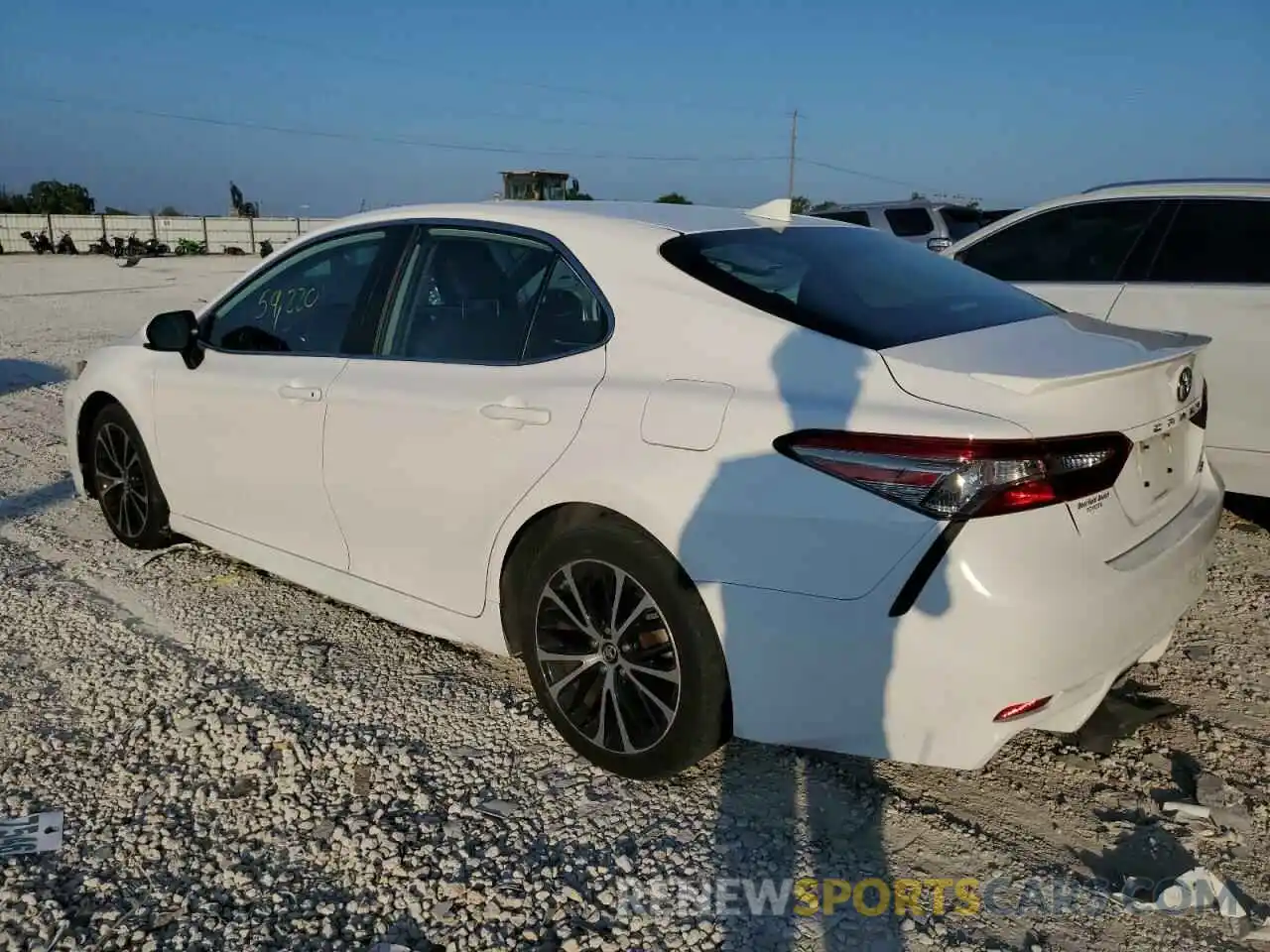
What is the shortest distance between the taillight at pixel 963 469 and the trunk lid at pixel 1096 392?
0.05 meters

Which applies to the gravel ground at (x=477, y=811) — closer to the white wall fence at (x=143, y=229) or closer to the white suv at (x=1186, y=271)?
the white suv at (x=1186, y=271)

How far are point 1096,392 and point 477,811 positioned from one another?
1.99 m

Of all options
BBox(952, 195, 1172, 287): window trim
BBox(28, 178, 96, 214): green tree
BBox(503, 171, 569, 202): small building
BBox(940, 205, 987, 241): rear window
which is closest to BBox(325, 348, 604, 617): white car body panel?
BBox(952, 195, 1172, 287): window trim

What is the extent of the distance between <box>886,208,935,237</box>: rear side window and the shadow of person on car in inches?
518

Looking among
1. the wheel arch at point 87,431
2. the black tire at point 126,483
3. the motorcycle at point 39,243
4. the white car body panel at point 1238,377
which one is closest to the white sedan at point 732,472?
the black tire at point 126,483

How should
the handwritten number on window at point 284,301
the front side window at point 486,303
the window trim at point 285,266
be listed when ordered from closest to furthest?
the front side window at point 486,303
the window trim at point 285,266
the handwritten number on window at point 284,301

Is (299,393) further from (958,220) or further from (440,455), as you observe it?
(958,220)

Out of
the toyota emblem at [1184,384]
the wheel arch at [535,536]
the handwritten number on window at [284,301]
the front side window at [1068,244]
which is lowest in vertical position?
the wheel arch at [535,536]

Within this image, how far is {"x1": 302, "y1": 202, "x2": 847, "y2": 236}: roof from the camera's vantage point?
10.3 feet

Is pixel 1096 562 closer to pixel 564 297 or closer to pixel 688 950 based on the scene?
pixel 688 950

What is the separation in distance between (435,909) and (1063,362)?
2079mm

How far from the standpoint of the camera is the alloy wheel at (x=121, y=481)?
4650mm

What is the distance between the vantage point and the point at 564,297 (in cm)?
308

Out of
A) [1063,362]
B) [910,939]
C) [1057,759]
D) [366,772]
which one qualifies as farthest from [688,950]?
[1063,362]
